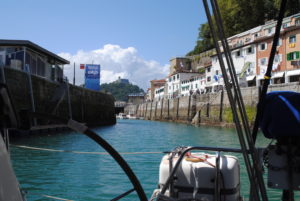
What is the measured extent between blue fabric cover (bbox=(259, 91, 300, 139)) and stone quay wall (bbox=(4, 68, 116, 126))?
22.1 ft

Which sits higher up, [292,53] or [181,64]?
[181,64]

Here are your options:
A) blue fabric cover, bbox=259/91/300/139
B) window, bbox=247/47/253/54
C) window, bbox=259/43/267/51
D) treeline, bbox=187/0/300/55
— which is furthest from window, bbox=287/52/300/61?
blue fabric cover, bbox=259/91/300/139

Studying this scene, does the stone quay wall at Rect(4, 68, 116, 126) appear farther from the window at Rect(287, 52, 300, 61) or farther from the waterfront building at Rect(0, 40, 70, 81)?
the window at Rect(287, 52, 300, 61)

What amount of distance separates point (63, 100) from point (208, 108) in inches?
850

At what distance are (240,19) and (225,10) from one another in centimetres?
351

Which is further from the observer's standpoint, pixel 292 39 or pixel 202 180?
pixel 292 39

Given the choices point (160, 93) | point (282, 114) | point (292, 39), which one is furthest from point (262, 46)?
point (160, 93)

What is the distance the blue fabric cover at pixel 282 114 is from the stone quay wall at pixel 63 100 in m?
6.73

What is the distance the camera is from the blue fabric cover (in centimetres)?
256

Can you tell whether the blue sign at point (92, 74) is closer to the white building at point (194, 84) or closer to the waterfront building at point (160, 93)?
the white building at point (194, 84)

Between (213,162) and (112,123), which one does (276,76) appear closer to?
(112,123)

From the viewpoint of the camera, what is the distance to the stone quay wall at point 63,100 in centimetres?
1819

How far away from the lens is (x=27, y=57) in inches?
920

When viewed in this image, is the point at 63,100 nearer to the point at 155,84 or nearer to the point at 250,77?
the point at 250,77
